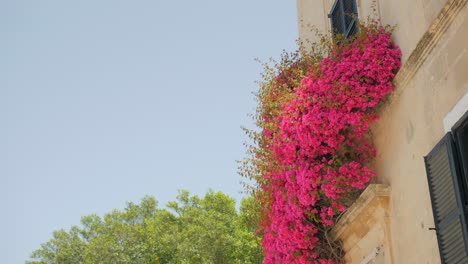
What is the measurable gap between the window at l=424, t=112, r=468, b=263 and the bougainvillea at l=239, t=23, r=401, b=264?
168cm

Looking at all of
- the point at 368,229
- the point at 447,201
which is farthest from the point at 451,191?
the point at 368,229

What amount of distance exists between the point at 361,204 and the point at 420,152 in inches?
46.8

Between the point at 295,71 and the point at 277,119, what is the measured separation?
2.32ft

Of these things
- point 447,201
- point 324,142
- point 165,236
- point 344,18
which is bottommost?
point 447,201

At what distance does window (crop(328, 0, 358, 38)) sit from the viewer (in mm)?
9594

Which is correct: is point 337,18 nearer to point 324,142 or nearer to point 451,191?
point 324,142

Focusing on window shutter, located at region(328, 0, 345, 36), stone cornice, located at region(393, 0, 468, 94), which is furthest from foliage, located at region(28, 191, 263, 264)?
stone cornice, located at region(393, 0, 468, 94)

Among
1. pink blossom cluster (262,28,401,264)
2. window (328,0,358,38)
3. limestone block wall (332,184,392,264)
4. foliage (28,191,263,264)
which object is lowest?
limestone block wall (332,184,392,264)

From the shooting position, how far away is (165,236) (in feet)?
106

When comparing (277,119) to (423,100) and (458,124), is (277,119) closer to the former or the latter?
(423,100)

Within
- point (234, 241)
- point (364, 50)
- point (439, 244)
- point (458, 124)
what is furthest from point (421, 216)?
point (234, 241)

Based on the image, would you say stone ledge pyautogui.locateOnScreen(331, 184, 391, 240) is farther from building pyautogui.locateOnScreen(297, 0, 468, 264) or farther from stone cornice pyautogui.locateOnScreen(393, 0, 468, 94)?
stone cornice pyautogui.locateOnScreen(393, 0, 468, 94)

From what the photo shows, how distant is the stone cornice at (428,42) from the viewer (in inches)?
259

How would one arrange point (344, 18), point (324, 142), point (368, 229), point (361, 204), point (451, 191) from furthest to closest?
point (344, 18)
point (324, 142)
point (368, 229)
point (361, 204)
point (451, 191)
